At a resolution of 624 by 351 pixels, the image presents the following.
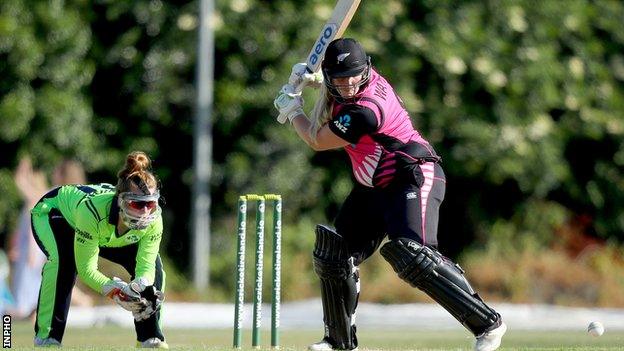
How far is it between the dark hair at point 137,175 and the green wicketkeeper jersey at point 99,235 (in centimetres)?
12

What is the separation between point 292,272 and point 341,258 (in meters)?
8.26

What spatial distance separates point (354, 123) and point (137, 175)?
125cm

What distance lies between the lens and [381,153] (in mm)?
7414

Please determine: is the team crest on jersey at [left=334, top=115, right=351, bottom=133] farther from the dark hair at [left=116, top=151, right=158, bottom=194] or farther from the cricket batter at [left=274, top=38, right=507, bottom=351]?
the dark hair at [left=116, top=151, right=158, bottom=194]

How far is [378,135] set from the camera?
736 cm

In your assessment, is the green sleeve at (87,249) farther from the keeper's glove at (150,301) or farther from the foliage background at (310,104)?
the foliage background at (310,104)

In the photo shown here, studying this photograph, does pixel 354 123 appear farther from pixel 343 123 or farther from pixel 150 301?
pixel 150 301

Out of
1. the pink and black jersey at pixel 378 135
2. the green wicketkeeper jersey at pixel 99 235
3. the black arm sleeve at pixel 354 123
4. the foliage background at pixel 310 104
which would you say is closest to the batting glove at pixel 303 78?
the pink and black jersey at pixel 378 135

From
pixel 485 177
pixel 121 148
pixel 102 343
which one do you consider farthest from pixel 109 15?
pixel 102 343

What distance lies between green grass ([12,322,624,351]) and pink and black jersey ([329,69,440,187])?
5.41 ft

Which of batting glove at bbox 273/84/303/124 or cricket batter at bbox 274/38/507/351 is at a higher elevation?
batting glove at bbox 273/84/303/124

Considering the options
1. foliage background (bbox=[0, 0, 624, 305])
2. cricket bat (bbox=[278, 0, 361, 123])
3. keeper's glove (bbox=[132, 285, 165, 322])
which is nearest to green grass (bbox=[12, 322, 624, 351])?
keeper's glove (bbox=[132, 285, 165, 322])

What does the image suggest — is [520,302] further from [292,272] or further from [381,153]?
[381,153]

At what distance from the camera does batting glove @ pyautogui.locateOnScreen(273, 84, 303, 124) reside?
25.1 ft
